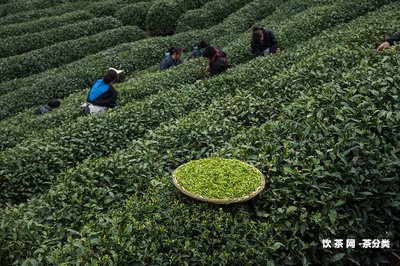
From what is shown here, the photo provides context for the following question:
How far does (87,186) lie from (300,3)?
1720cm

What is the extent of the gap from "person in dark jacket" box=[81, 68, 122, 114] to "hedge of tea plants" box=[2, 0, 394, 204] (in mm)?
842

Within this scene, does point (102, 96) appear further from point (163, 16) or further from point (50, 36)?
point (163, 16)

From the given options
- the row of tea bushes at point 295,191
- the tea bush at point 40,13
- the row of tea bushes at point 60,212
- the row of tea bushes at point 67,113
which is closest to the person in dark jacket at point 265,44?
the row of tea bushes at point 67,113

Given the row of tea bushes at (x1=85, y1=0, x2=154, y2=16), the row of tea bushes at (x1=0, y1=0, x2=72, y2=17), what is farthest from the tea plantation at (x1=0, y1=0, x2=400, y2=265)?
the row of tea bushes at (x1=0, y1=0, x2=72, y2=17)

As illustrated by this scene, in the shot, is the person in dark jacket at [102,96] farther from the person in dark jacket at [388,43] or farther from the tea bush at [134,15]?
the tea bush at [134,15]

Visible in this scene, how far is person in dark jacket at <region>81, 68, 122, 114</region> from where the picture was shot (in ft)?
32.5

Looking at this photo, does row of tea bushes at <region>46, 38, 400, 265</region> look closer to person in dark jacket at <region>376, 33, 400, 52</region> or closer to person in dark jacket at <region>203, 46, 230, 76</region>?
person in dark jacket at <region>376, 33, 400, 52</region>

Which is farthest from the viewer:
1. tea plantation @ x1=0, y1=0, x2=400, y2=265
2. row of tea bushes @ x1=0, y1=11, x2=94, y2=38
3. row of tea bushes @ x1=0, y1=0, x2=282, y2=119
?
row of tea bushes @ x1=0, y1=11, x2=94, y2=38

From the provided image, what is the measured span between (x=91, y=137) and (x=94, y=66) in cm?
1010

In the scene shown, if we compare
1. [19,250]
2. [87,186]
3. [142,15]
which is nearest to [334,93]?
[87,186]

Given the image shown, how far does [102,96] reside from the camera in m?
9.99

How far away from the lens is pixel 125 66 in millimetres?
18047

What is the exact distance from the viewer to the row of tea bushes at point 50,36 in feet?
71.1

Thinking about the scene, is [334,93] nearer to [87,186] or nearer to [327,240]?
[327,240]
